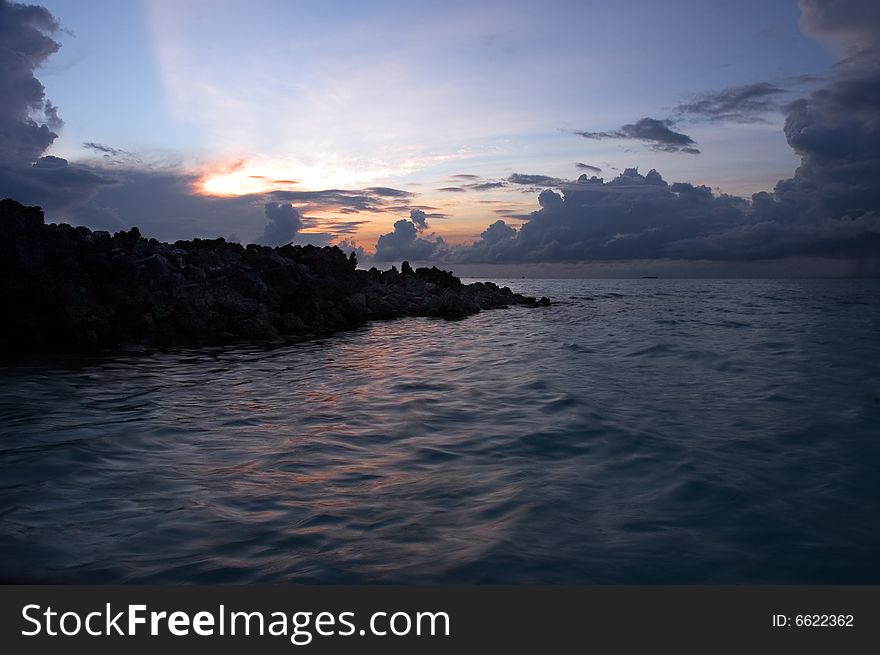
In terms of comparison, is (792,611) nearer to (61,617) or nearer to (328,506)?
(328,506)

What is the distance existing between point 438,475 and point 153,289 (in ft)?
57.8

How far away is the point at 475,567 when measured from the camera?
462 centimetres

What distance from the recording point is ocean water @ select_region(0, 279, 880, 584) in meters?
4.74

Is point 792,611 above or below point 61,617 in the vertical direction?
below

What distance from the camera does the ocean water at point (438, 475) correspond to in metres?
4.74

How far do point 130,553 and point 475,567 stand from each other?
308 cm

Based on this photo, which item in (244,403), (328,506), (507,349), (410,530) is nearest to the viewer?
(410,530)

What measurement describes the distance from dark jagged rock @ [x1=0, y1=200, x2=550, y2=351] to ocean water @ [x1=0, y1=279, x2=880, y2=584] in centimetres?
343

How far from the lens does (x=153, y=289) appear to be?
2028 centimetres

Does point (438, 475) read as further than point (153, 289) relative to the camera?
No

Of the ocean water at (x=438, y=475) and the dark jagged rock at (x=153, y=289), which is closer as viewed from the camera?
the ocean water at (x=438, y=475)

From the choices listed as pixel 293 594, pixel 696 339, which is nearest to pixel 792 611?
→ pixel 293 594

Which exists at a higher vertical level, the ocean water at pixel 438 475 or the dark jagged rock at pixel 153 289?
the dark jagged rock at pixel 153 289

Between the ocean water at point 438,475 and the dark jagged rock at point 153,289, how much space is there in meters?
3.43
